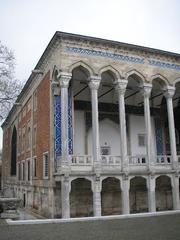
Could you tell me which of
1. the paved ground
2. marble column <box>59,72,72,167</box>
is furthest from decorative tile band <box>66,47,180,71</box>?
the paved ground

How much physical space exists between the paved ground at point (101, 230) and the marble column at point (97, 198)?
2.37 m

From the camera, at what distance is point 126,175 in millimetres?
16859

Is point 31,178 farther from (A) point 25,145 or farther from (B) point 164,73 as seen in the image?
(B) point 164,73

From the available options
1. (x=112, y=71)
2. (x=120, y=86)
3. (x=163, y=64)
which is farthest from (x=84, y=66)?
(x=163, y=64)

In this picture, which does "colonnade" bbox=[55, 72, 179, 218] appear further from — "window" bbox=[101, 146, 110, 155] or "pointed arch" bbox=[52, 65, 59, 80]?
"window" bbox=[101, 146, 110, 155]

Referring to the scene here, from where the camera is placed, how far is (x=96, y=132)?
16.7 m

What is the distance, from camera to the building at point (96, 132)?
1661 centimetres

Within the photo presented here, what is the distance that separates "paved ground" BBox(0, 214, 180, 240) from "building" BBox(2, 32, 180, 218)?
3255 mm

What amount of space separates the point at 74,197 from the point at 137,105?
10.3 m

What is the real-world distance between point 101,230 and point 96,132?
6.54m

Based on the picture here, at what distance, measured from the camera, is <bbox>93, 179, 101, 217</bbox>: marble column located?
15.7 m

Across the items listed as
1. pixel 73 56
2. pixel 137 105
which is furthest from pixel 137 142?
pixel 73 56

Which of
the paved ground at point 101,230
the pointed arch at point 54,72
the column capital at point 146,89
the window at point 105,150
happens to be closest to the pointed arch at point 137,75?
the column capital at point 146,89

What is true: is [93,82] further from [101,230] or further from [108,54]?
[101,230]
